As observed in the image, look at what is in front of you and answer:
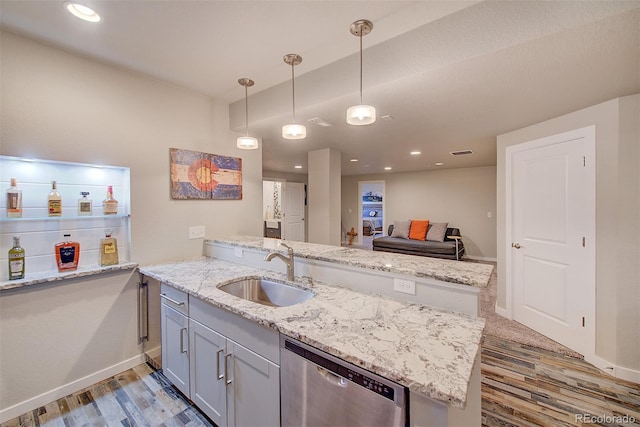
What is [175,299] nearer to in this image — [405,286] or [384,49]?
[405,286]

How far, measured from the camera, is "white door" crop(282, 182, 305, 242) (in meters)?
7.17

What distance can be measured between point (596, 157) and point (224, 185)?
3489mm

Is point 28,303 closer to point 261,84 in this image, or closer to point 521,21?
point 261,84

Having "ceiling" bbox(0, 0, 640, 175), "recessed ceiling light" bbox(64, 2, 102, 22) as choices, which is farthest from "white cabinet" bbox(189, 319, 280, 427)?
"recessed ceiling light" bbox(64, 2, 102, 22)

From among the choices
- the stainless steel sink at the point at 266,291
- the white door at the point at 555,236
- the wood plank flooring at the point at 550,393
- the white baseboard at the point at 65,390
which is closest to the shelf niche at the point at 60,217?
the white baseboard at the point at 65,390

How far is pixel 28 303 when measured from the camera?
1806mm

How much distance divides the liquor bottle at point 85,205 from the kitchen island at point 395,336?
1008 mm

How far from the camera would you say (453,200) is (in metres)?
6.77

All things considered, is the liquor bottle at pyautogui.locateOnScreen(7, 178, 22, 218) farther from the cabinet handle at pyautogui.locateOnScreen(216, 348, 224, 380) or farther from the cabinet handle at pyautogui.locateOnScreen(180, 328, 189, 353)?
the cabinet handle at pyautogui.locateOnScreen(216, 348, 224, 380)

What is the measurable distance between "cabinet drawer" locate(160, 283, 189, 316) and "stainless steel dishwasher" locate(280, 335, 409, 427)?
93 centimetres

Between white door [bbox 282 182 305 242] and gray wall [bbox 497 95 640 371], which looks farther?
white door [bbox 282 182 305 242]

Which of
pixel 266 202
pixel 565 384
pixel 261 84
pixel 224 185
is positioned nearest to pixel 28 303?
pixel 224 185

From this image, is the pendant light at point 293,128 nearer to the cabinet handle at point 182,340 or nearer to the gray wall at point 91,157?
the gray wall at point 91,157

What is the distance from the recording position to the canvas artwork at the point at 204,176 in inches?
99.5
